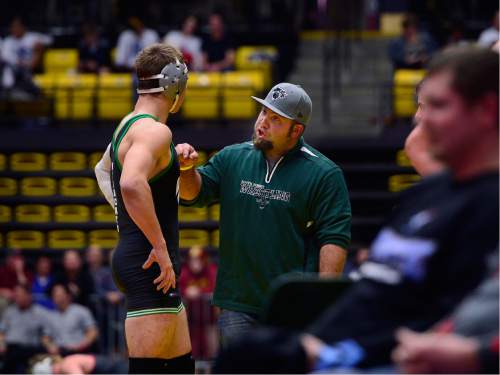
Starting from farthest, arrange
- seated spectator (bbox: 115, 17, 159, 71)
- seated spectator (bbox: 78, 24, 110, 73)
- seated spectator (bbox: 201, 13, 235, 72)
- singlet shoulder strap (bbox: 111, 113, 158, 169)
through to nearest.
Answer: seated spectator (bbox: 78, 24, 110, 73), seated spectator (bbox: 115, 17, 159, 71), seated spectator (bbox: 201, 13, 235, 72), singlet shoulder strap (bbox: 111, 113, 158, 169)

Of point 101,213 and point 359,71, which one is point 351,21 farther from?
point 101,213

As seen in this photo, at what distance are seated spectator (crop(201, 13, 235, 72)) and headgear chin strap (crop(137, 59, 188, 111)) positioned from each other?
11.2m

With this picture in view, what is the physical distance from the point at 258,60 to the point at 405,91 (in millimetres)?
2407

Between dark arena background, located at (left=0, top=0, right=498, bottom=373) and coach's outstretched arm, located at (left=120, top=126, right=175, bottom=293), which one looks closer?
coach's outstretched arm, located at (left=120, top=126, right=175, bottom=293)

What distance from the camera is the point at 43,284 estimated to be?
45.6ft

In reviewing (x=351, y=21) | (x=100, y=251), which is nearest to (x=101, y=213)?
(x=100, y=251)

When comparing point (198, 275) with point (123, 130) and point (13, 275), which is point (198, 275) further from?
point (123, 130)

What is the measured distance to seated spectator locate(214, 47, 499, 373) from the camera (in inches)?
113

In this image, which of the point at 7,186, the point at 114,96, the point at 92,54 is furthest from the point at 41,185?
the point at 92,54

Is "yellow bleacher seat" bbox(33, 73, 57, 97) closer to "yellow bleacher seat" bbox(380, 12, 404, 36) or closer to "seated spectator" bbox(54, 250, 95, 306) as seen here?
"seated spectator" bbox(54, 250, 95, 306)

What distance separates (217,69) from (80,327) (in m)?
5.43

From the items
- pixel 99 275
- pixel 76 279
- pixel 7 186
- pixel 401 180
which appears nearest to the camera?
pixel 76 279

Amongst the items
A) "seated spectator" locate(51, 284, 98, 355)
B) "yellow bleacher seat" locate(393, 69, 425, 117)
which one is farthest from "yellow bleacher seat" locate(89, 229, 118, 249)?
"yellow bleacher seat" locate(393, 69, 425, 117)

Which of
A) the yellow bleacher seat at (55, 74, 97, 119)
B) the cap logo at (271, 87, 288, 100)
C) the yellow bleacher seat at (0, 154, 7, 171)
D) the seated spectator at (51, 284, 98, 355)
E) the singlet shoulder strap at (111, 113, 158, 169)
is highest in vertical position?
the cap logo at (271, 87, 288, 100)
